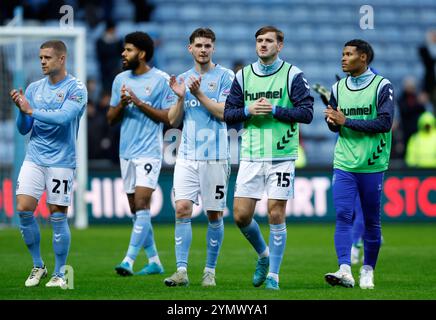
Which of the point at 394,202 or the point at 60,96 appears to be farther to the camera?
the point at 394,202

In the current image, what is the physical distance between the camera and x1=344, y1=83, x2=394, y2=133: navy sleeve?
977 cm

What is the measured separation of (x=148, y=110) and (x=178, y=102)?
1226mm

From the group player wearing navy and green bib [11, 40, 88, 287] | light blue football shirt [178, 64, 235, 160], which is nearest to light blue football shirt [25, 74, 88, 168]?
player wearing navy and green bib [11, 40, 88, 287]

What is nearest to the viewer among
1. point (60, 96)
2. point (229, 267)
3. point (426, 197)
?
point (60, 96)

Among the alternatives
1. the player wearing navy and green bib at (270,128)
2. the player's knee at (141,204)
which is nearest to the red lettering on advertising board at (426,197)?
the player's knee at (141,204)

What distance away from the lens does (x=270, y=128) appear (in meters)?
9.71

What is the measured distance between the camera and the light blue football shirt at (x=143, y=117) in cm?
1162

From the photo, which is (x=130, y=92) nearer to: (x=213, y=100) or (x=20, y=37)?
(x=213, y=100)

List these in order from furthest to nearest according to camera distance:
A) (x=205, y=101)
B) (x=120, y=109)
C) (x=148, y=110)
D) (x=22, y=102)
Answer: (x=120, y=109)
(x=148, y=110)
(x=205, y=101)
(x=22, y=102)

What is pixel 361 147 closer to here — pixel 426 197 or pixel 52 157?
pixel 52 157

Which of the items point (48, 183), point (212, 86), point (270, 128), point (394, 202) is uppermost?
point (212, 86)

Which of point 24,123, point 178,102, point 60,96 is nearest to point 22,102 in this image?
point 24,123

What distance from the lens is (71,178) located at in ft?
33.8

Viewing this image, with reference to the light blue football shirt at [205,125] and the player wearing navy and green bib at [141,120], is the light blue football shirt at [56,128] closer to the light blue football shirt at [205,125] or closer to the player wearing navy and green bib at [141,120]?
the light blue football shirt at [205,125]
